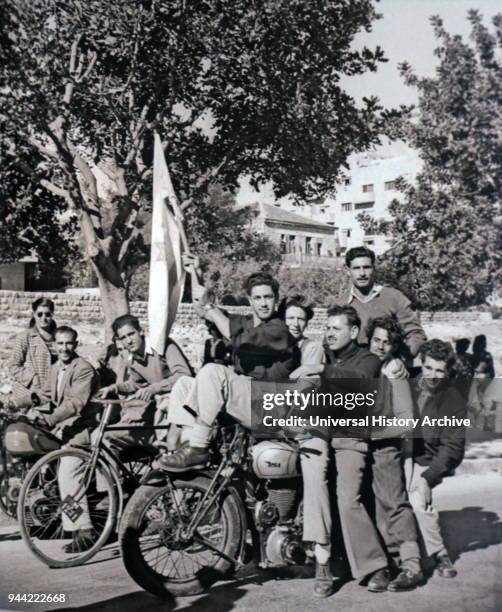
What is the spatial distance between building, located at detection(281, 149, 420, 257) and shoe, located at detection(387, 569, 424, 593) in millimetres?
2773

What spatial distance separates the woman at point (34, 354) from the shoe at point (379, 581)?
7.10 ft

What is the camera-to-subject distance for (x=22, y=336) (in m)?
4.05

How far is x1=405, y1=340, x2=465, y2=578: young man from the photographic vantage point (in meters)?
3.33

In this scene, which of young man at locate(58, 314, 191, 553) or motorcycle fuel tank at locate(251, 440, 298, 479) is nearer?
motorcycle fuel tank at locate(251, 440, 298, 479)

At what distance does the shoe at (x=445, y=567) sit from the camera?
→ 3387 mm

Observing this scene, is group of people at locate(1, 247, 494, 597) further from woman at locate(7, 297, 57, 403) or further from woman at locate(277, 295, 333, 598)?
woman at locate(7, 297, 57, 403)

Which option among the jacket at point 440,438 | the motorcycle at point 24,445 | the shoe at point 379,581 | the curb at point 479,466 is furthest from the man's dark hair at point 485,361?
the motorcycle at point 24,445

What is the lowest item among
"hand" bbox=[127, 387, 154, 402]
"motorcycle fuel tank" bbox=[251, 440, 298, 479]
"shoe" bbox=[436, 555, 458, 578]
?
"shoe" bbox=[436, 555, 458, 578]

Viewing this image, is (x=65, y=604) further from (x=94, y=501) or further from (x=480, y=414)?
(x=480, y=414)

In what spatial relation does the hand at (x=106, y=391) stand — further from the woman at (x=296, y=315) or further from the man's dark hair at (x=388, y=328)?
the man's dark hair at (x=388, y=328)

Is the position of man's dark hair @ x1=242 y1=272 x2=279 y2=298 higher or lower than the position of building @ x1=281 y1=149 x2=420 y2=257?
lower

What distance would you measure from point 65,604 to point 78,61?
3.66 meters

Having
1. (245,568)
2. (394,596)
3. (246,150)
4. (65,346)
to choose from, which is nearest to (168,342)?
(65,346)

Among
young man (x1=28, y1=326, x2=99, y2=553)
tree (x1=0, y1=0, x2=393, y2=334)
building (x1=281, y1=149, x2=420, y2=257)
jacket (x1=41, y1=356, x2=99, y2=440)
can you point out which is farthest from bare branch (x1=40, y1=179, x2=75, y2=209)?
building (x1=281, y1=149, x2=420, y2=257)
